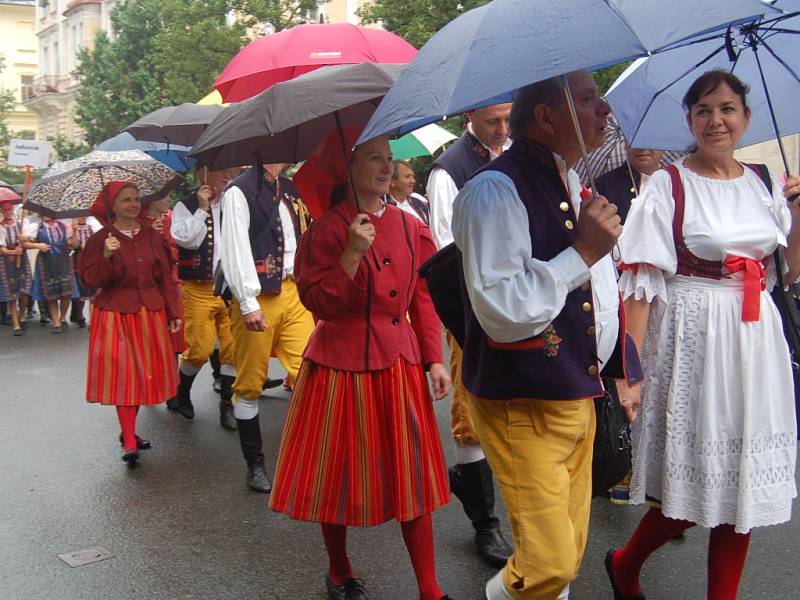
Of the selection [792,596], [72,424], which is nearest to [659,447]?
[792,596]

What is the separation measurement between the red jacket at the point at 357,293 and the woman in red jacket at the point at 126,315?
2789 mm

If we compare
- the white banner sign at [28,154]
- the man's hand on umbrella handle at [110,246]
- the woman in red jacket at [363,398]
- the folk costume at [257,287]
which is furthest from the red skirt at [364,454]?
the white banner sign at [28,154]

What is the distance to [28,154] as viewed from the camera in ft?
37.3

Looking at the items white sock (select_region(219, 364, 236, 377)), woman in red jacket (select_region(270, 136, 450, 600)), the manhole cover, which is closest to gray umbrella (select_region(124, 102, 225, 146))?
white sock (select_region(219, 364, 236, 377))

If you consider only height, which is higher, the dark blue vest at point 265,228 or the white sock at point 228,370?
the dark blue vest at point 265,228

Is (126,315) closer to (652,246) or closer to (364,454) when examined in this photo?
(364,454)

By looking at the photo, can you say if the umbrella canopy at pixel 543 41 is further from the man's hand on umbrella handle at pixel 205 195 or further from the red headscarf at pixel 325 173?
the man's hand on umbrella handle at pixel 205 195

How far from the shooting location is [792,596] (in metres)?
3.64

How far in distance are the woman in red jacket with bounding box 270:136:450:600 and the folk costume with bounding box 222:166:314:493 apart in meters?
1.52

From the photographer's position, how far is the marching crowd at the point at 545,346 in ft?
8.21

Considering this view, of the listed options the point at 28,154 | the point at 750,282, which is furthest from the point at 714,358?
the point at 28,154

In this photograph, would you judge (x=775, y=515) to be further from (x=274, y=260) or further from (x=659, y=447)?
(x=274, y=260)

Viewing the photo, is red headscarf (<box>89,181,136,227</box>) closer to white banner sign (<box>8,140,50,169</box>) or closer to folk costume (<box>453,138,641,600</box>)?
folk costume (<box>453,138,641,600</box>)

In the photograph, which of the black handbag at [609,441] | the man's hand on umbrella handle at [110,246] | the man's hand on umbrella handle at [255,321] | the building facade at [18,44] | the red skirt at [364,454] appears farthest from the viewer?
the building facade at [18,44]
